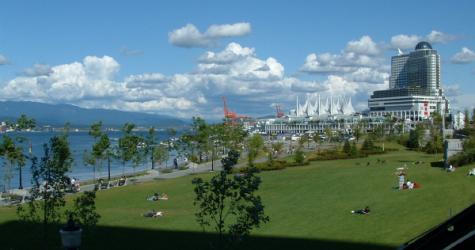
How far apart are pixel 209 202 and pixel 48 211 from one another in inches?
176

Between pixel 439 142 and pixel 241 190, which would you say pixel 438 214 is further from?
pixel 439 142

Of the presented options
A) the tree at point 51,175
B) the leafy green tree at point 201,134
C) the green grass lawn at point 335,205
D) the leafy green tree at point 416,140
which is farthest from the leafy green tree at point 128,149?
the tree at point 51,175

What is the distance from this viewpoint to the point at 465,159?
37906 millimetres

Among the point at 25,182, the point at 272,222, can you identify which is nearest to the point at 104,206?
the point at 272,222

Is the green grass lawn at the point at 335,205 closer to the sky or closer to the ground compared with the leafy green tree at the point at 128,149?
closer to the ground

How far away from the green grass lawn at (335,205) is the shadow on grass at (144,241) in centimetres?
64

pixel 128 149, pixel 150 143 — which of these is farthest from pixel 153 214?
pixel 150 143

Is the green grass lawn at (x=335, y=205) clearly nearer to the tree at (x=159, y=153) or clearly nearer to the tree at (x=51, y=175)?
the tree at (x=51, y=175)

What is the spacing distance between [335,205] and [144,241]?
9.76 meters

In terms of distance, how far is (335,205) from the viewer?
26422 mm

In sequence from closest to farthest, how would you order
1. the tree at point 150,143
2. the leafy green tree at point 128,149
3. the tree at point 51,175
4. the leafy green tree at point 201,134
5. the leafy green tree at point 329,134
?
1. the tree at point 51,175
2. the leafy green tree at point 128,149
3. the tree at point 150,143
4. the leafy green tree at point 201,134
5. the leafy green tree at point 329,134

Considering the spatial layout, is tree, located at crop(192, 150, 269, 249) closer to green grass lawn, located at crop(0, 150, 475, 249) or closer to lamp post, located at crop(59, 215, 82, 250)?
lamp post, located at crop(59, 215, 82, 250)

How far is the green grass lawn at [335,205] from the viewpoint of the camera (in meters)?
20.4

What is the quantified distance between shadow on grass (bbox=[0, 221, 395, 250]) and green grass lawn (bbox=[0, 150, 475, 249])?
2.10 ft
